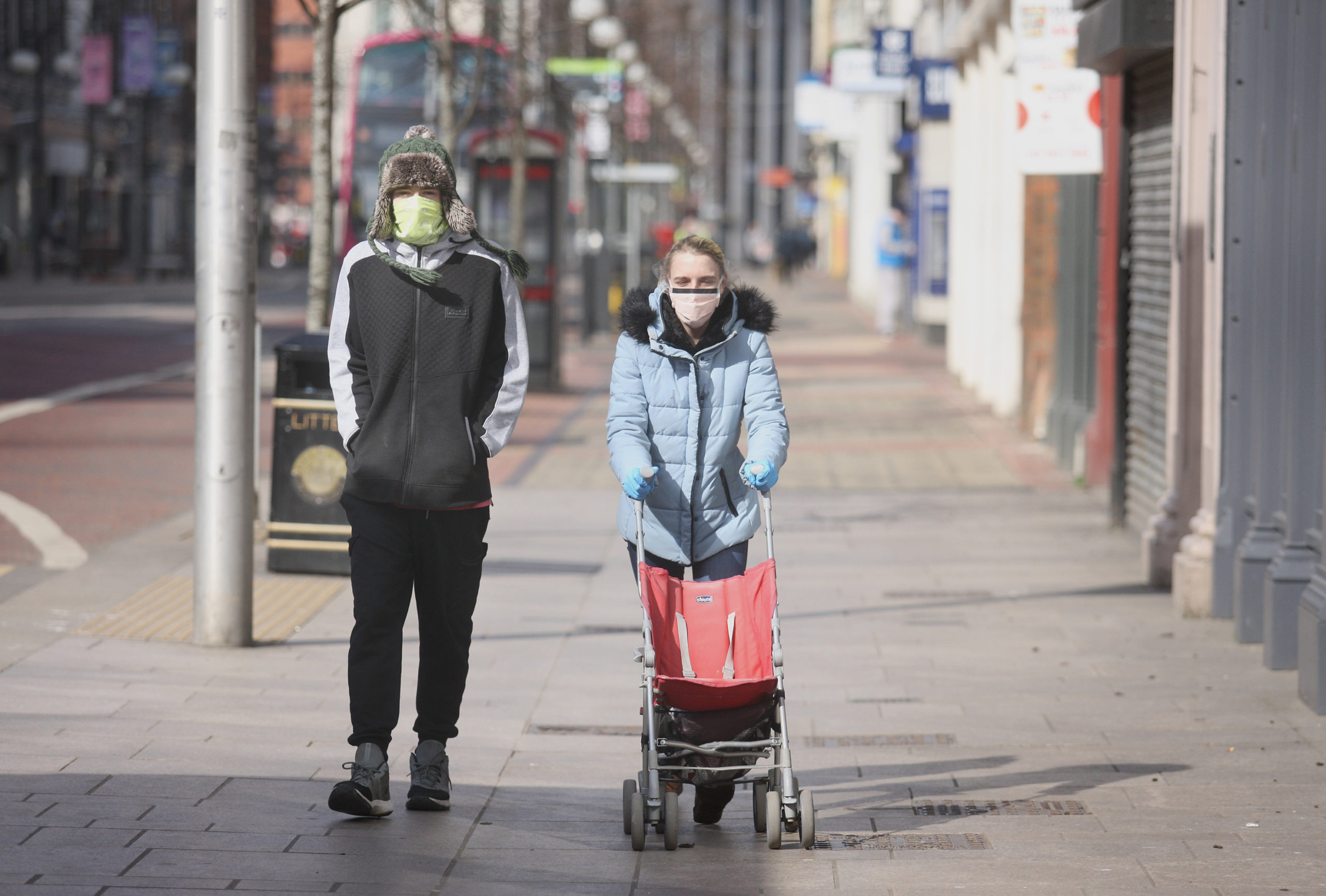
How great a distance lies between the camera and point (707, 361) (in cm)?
548

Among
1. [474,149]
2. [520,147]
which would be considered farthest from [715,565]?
[474,149]

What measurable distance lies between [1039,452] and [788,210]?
12482 centimetres

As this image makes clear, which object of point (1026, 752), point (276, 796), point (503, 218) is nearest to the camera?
point (276, 796)

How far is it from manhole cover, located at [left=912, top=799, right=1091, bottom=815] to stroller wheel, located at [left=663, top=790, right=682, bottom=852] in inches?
34.0

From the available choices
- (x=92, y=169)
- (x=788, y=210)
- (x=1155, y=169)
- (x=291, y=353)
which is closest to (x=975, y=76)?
(x=1155, y=169)

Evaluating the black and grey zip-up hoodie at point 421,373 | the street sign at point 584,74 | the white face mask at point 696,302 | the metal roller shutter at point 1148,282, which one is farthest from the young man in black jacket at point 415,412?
the street sign at point 584,74

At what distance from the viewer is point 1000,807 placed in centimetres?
579

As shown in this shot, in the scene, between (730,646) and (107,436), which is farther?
(107,436)

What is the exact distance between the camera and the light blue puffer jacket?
544 cm

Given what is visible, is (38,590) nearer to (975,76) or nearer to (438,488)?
(438,488)

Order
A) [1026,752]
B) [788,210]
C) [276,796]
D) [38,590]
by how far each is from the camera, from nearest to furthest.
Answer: [276,796] → [1026,752] → [38,590] → [788,210]

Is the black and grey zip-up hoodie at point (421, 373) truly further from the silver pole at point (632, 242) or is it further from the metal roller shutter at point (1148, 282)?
the silver pole at point (632, 242)

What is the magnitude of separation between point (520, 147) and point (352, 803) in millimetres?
17134

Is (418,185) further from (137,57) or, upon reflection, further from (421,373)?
(137,57)
